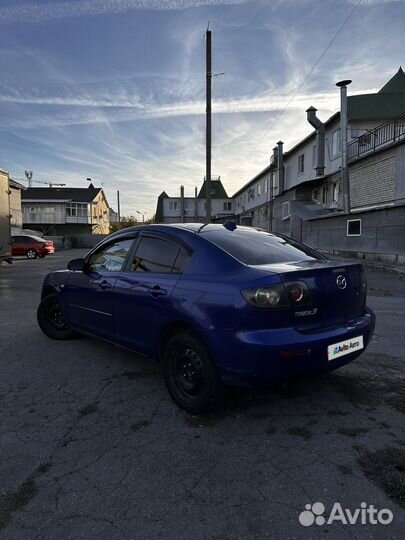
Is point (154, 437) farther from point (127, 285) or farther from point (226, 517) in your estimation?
point (127, 285)

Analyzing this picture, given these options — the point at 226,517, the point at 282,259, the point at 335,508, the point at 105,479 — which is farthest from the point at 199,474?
the point at 282,259

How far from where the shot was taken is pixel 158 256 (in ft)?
11.7

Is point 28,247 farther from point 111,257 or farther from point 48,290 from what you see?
point 111,257

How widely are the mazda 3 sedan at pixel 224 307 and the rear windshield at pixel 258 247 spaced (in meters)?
0.01

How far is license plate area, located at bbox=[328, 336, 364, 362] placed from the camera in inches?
114

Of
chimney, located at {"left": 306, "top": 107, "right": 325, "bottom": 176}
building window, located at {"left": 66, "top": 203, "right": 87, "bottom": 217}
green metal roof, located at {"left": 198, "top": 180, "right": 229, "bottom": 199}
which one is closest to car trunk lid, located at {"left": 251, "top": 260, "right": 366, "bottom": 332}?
chimney, located at {"left": 306, "top": 107, "right": 325, "bottom": 176}

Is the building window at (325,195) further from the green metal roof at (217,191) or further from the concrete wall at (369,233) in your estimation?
the green metal roof at (217,191)

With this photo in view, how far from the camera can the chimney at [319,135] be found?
2522 cm

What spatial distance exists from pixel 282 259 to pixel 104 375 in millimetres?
2221

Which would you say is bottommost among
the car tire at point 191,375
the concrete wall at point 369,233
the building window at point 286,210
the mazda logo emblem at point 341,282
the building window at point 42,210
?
the car tire at point 191,375

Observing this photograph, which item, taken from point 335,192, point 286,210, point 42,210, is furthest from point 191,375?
point 42,210

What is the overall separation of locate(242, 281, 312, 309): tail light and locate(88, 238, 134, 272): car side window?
68.9 inches

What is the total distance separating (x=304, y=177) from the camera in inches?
1176

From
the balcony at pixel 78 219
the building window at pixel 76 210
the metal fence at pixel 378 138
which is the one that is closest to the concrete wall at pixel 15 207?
the balcony at pixel 78 219
